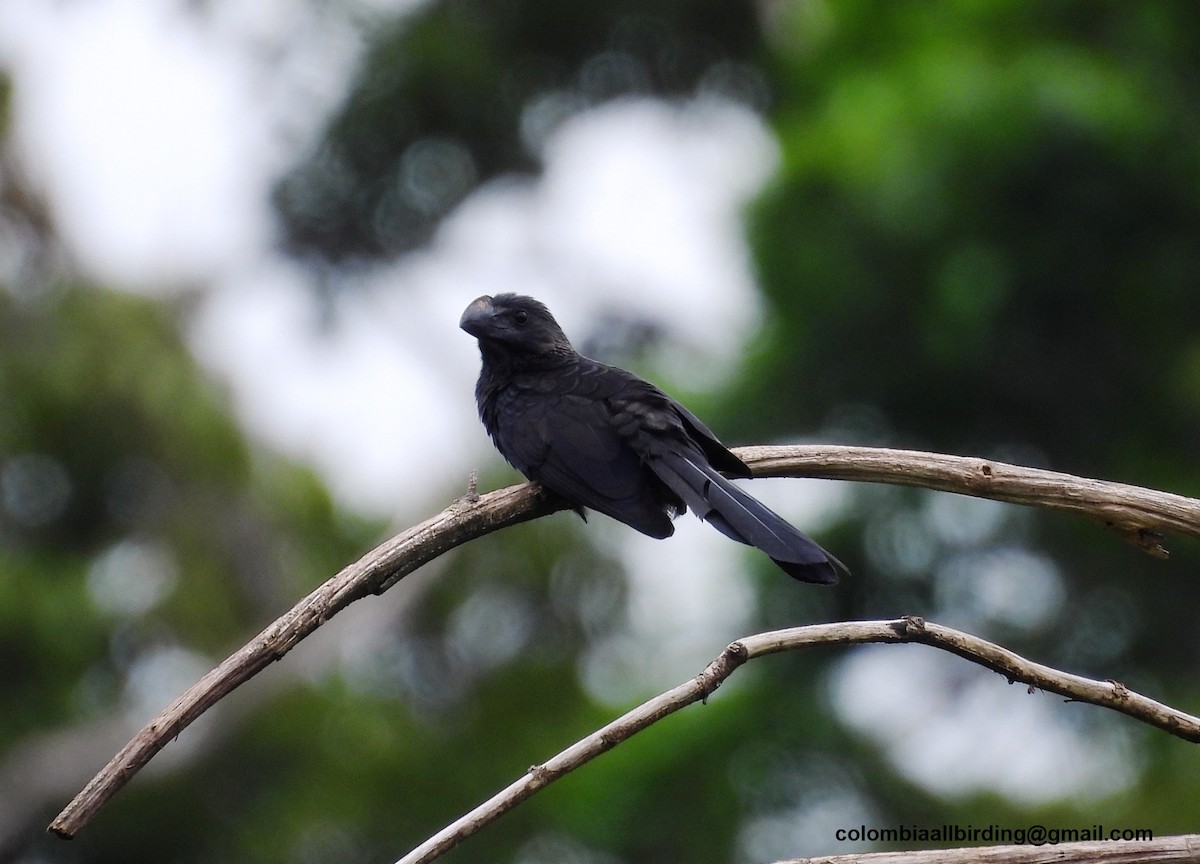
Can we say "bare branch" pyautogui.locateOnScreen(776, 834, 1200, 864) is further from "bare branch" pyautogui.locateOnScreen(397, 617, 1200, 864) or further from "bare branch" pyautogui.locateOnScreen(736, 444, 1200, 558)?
"bare branch" pyautogui.locateOnScreen(736, 444, 1200, 558)

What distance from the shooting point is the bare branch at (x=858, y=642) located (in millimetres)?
2309

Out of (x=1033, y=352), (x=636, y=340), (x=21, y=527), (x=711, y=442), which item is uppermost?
(x=636, y=340)

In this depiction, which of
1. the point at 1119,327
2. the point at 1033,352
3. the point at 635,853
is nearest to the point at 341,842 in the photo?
the point at 635,853

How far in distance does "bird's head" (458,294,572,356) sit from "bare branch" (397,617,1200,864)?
2.18 meters

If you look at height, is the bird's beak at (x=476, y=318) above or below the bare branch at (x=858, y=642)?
above

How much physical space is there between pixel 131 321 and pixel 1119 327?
236 inches

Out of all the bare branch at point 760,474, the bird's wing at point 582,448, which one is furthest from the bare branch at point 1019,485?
the bird's wing at point 582,448

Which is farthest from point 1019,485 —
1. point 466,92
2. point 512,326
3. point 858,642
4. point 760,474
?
point 466,92

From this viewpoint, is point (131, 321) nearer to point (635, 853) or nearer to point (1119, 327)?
point (635, 853)

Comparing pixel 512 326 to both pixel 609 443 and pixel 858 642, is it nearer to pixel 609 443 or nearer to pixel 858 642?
pixel 609 443

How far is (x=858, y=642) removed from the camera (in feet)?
8.18

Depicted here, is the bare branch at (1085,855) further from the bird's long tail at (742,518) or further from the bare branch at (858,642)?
the bird's long tail at (742,518)

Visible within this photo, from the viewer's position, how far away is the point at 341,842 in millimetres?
7320

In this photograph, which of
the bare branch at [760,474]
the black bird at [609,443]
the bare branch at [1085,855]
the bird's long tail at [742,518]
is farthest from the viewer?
the black bird at [609,443]
